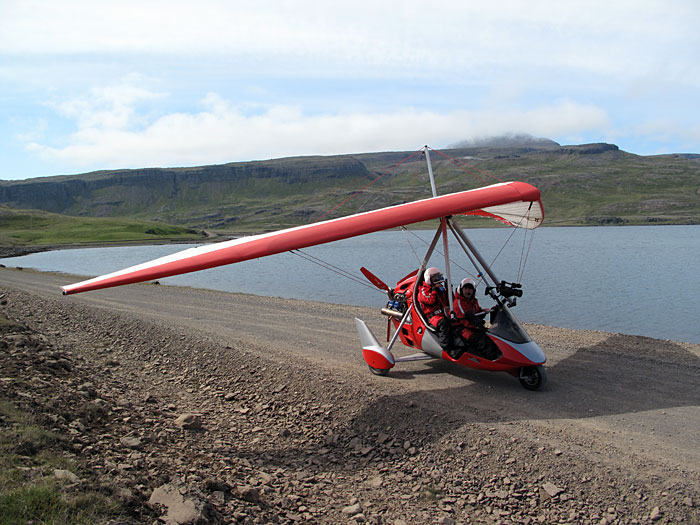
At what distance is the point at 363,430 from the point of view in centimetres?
679

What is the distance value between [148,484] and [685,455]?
5.67 m

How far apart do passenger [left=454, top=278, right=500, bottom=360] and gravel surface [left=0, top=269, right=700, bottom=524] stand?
0.61m

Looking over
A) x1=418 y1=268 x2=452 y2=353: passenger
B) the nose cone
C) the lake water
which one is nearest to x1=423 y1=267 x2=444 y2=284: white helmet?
x1=418 y1=268 x2=452 y2=353: passenger

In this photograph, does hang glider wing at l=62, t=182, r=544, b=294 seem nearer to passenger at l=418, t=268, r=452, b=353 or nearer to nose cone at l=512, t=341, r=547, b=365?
passenger at l=418, t=268, r=452, b=353

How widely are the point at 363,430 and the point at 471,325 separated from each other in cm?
262

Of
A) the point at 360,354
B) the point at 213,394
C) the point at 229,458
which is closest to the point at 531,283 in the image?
the point at 360,354

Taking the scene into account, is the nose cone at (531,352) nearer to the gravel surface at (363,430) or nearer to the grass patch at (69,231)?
the gravel surface at (363,430)

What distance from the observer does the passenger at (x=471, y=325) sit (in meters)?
7.89

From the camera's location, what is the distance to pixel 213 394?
332 inches

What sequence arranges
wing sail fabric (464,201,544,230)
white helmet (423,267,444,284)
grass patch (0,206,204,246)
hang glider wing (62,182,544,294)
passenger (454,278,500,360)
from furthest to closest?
1. grass patch (0,206,204,246)
2. wing sail fabric (464,201,544,230)
3. white helmet (423,267,444,284)
4. passenger (454,278,500,360)
5. hang glider wing (62,182,544,294)

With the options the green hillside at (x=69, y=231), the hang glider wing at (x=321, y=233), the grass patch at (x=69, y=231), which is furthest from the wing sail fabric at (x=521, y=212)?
the grass patch at (x=69, y=231)

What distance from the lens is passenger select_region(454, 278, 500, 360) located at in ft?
25.9

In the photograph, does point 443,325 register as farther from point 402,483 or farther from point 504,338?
point 402,483

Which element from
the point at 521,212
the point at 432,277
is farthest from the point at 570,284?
the point at 432,277
